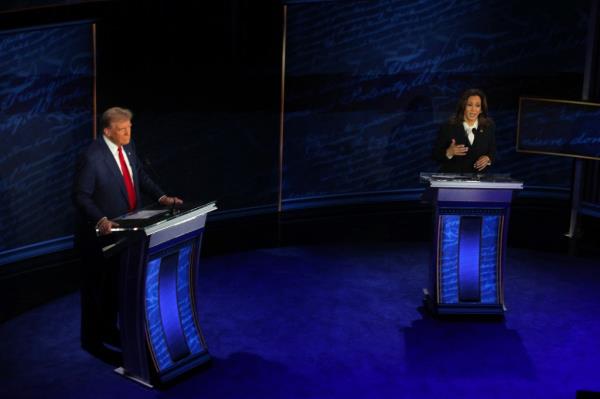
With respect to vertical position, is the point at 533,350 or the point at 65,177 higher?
the point at 65,177

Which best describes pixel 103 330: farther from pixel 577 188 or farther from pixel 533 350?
pixel 577 188

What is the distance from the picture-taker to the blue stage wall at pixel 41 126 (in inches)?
201

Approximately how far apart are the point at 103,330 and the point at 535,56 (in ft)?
15.9

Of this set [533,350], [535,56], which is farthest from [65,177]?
[535,56]

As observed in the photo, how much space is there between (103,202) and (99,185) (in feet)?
0.33

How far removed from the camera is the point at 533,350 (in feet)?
16.3

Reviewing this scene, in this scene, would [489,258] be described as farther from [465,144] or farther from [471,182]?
[465,144]

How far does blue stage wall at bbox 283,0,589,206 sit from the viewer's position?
7293 millimetres

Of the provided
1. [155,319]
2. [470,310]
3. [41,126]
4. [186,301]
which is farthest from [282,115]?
[155,319]

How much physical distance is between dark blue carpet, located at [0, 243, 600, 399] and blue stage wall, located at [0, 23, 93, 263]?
0.59 metres

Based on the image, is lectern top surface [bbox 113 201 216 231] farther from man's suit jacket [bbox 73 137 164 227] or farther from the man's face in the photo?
the man's face

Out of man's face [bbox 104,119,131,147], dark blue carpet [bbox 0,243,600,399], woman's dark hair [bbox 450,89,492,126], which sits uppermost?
woman's dark hair [bbox 450,89,492,126]

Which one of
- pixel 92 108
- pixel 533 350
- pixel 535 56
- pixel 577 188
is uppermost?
pixel 535 56

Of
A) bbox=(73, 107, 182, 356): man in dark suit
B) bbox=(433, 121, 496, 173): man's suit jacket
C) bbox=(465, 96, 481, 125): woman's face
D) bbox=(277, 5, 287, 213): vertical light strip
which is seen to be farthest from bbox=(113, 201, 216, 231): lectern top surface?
bbox=(277, 5, 287, 213): vertical light strip
